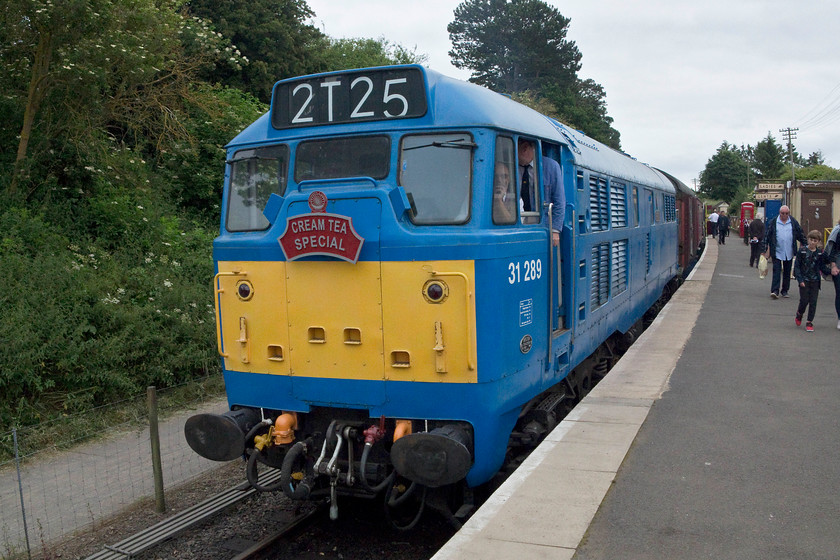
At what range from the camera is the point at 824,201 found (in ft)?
77.7

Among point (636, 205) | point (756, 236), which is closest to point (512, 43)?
point (756, 236)

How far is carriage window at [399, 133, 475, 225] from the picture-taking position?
196 inches

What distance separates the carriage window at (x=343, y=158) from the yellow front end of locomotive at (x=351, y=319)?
0.72 metres

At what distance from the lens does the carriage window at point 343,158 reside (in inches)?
204

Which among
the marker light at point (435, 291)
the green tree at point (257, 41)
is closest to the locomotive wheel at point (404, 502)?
the marker light at point (435, 291)

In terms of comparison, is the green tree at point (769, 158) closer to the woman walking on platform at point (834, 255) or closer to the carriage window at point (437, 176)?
the woman walking on platform at point (834, 255)

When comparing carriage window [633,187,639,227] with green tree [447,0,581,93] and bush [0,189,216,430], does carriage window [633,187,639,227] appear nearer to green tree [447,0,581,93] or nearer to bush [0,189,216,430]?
bush [0,189,216,430]

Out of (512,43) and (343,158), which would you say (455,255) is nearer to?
(343,158)

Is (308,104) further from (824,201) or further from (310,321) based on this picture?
(824,201)

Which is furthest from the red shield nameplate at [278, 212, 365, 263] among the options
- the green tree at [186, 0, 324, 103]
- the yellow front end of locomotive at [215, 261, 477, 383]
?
the green tree at [186, 0, 324, 103]

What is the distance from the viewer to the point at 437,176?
505 cm

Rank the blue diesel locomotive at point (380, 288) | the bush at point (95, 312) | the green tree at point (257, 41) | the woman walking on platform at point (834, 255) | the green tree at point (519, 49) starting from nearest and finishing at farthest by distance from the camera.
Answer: the blue diesel locomotive at point (380, 288)
the bush at point (95, 312)
the woman walking on platform at point (834, 255)
the green tree at point (257, 41)
the green tree at point (519, 49)

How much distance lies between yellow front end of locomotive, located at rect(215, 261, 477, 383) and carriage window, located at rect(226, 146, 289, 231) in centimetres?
41

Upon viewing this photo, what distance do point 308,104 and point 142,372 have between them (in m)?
5.14
